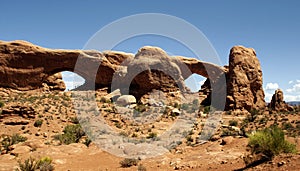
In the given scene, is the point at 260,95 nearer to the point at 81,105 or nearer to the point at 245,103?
the point at 245,103

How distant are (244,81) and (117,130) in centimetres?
1305

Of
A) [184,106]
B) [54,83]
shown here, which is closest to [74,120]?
[184,106]

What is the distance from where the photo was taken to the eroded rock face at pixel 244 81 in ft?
80.8

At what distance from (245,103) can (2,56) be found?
24.2 meters

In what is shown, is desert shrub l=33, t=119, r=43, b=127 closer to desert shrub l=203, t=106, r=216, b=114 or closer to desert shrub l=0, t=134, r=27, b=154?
desert shrub l=0, t=134, r=27, b=154

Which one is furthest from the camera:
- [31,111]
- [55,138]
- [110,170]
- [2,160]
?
[31,111]

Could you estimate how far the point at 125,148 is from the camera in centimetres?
1229

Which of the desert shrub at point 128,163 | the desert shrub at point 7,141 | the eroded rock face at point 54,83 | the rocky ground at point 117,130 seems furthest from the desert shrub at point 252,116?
the eroded rock face at point 54,83

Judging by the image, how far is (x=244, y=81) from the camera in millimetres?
25281

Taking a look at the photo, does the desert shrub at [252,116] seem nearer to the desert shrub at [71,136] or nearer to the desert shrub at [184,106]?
the desert shrub at [184,106]

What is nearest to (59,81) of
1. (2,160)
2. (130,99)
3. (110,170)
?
(130,99)

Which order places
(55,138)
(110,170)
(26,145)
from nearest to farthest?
(110,170) → (26,145) → (55,138)

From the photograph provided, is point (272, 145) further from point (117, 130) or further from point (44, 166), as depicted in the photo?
point (117, 130)

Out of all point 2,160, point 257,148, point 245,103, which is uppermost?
point 245,103
